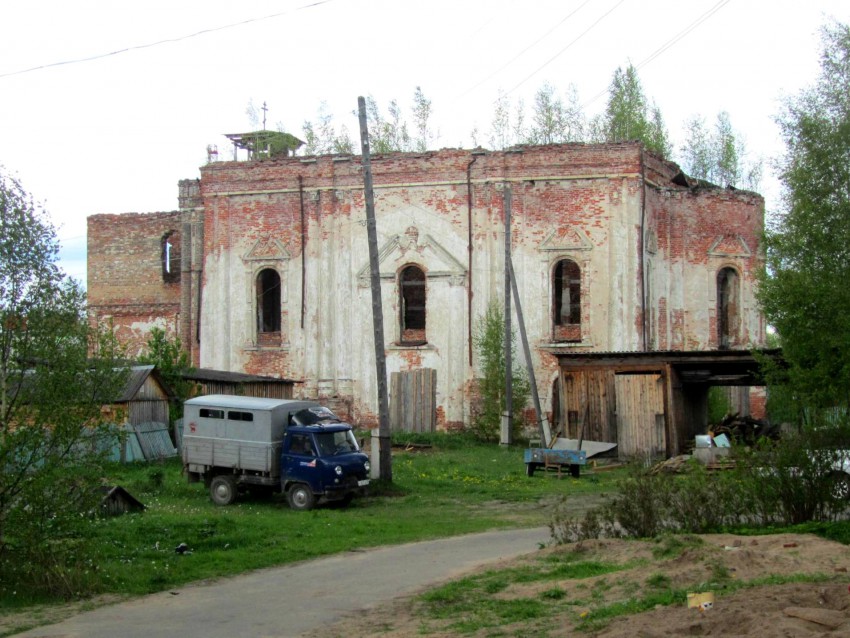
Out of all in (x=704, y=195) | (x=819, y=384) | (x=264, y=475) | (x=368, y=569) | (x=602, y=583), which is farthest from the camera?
(x=704, y=195)

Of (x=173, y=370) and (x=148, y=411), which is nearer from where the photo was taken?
(x=148, y=411)

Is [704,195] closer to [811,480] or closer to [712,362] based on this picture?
[712,362]

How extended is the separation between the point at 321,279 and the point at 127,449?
35.9 feet

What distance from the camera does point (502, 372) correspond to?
33.4 meters

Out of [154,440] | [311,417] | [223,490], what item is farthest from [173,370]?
[311,417]

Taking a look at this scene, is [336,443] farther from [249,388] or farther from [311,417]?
[249,388]

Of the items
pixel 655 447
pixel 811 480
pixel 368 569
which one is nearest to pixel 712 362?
pixel 655 447

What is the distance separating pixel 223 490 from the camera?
832 inches

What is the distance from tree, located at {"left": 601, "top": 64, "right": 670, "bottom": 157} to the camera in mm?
43750

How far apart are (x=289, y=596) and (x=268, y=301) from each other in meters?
25.4

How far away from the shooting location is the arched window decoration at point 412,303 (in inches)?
1399

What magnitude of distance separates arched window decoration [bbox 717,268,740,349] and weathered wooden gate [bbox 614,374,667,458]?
24.9ft

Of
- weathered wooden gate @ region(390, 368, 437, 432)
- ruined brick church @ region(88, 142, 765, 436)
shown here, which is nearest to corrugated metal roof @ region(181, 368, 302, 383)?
ruined brick church @ region(88, 142, 765, 436)

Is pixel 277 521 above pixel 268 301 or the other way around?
the other way around
